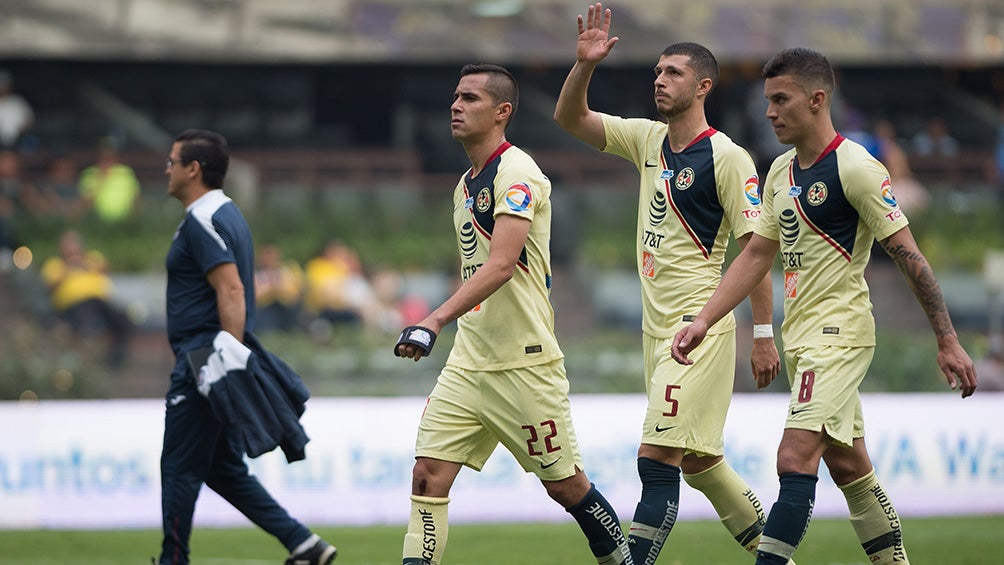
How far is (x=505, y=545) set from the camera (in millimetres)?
11641

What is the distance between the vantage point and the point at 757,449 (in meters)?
13.9

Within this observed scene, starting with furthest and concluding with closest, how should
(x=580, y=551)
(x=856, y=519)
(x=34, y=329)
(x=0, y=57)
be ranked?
(x=0, y=57), (x=34, y=329), (x=580, y=551), (x=856, y=519)

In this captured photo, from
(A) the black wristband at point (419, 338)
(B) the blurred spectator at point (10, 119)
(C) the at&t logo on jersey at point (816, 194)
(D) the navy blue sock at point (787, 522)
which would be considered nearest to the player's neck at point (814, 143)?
(C) the at&t logo on jersey at point (816, 194)

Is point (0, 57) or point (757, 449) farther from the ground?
point (0, 57)

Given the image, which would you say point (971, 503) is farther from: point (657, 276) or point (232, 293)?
point (232, 293)

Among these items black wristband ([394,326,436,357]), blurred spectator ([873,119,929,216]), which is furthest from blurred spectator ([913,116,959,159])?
black wristband ([394,326,436,357])

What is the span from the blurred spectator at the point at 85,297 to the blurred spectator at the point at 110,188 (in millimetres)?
1098

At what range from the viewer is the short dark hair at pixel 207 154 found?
828 centimetres

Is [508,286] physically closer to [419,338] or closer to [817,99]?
[419,338]

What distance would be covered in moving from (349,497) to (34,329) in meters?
6.48

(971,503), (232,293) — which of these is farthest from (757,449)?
(232,293)

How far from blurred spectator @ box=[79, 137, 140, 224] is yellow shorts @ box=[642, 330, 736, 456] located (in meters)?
14.5

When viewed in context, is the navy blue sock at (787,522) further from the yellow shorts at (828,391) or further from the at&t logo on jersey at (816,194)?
the at&t logo on jersey at (816,194)

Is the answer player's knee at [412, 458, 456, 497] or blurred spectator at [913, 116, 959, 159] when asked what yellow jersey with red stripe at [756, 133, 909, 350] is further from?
blurred spectator at [913, 116, 959, 159]
